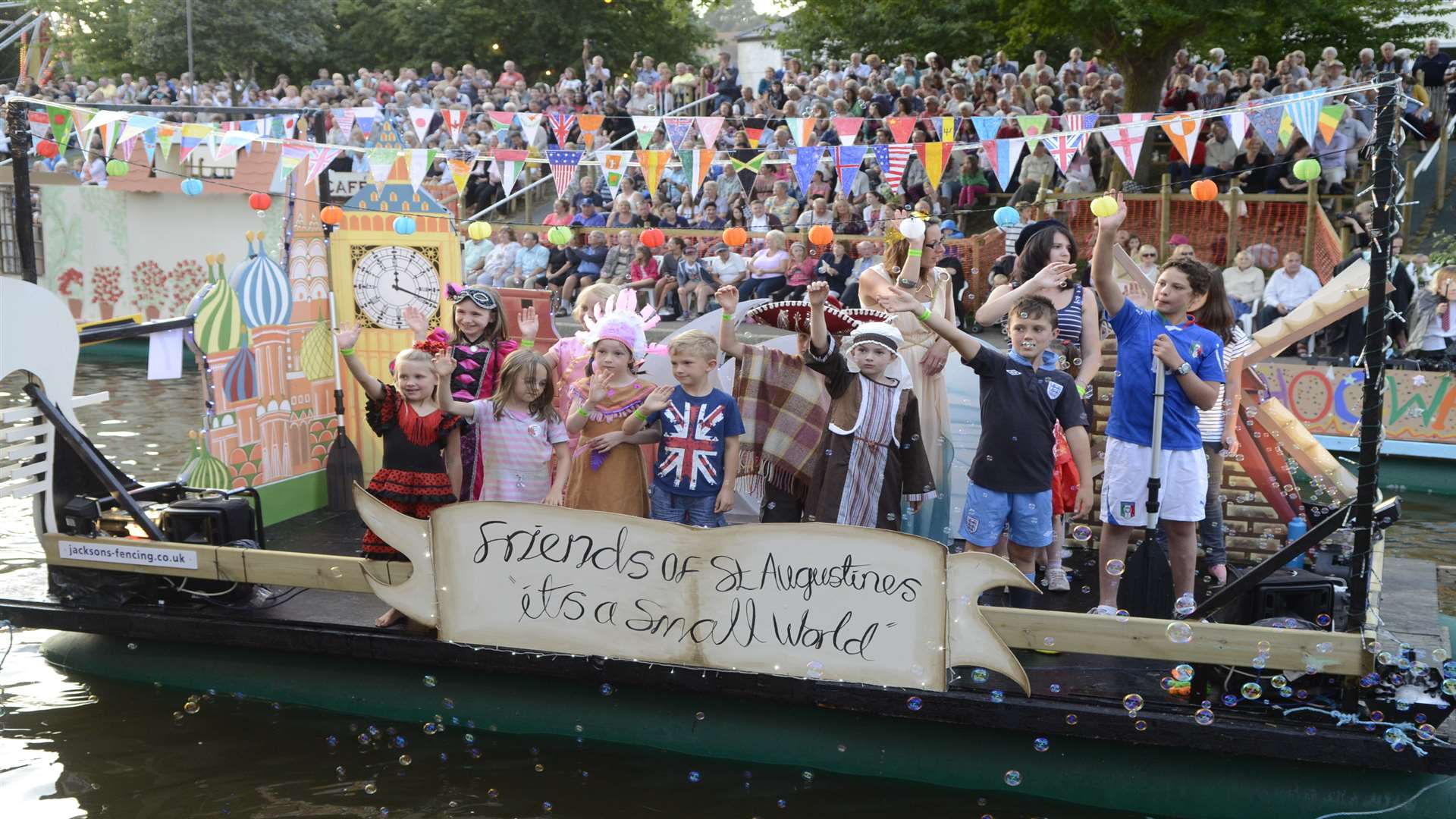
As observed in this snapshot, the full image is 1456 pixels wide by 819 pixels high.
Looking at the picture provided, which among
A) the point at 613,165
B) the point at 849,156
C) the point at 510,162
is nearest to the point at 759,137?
the point at 613,165

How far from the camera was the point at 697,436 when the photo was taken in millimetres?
5406

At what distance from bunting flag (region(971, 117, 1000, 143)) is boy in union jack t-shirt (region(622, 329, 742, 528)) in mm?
5097

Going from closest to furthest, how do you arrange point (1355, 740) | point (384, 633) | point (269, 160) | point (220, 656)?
point (1355, 740) < point (384, 633) < point (220, 656) < point (269, 160)

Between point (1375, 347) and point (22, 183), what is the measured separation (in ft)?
19.0

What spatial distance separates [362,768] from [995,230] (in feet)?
37.2

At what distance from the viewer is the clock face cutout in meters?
7.30

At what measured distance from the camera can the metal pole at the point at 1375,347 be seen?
4004 mm

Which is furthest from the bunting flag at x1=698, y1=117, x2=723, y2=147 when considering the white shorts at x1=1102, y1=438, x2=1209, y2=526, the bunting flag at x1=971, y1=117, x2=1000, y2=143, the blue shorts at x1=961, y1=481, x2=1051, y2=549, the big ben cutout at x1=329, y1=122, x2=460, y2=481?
the white shorts at x1=1102, y1=438, x2=1209, y2=526

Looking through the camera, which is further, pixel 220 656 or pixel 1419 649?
pixel 220 656

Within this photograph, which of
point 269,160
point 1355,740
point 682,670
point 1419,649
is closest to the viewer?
point 1355,740

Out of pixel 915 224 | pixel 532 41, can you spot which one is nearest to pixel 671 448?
pixel 915 224

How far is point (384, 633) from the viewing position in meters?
5.42

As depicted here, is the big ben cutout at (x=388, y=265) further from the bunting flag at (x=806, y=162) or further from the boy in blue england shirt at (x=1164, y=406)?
the boy in blue england shirt at (x=1164, y=406)

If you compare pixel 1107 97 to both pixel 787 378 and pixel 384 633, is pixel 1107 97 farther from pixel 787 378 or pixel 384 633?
pixel 384 633
